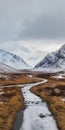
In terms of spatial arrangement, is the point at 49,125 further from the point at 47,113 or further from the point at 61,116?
the point at 47,113

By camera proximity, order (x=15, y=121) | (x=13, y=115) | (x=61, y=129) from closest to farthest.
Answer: (x=61, y=129)
(x=15, y=121)
(x=13, y=115)

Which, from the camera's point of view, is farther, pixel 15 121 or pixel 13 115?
pixel 13 115

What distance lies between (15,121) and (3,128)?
4.93 metres

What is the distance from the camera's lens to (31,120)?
43344mm

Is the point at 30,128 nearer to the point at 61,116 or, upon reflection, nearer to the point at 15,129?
the point at 15,129

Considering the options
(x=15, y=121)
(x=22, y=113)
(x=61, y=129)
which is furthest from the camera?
(x=22, y=113)

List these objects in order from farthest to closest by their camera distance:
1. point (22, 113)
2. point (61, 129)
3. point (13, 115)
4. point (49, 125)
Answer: point (22, 113), point (13, 115), point (49, 125), point (61, 129)

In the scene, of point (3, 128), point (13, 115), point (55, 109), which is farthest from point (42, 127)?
point (55, 109)

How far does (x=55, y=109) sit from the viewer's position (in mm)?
52969

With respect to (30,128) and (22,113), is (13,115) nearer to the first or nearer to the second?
(22,113)

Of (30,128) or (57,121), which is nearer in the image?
(30,128)

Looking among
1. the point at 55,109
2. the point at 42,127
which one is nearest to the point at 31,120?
the point at 42,127

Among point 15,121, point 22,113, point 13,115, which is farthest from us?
point 22,113

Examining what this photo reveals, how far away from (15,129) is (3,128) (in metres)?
1.61
